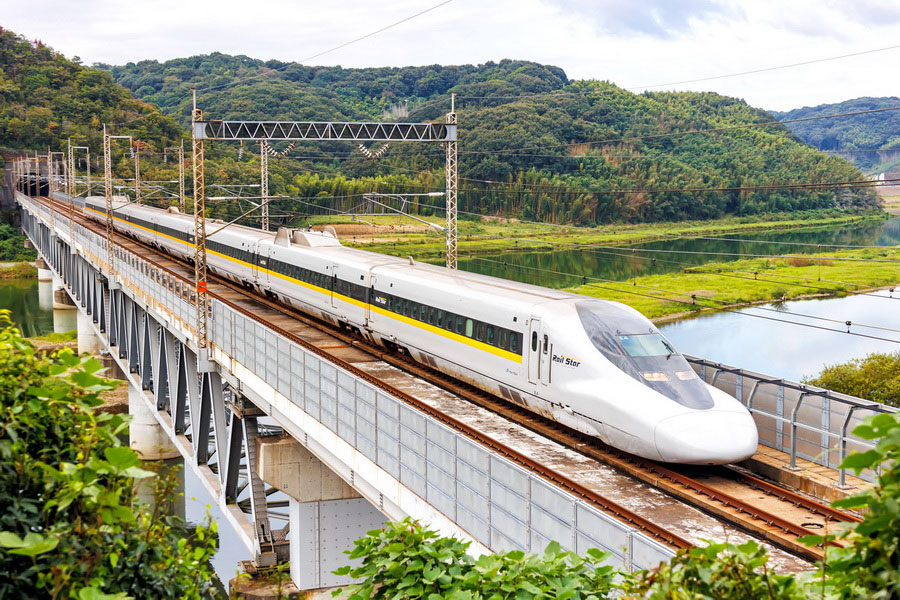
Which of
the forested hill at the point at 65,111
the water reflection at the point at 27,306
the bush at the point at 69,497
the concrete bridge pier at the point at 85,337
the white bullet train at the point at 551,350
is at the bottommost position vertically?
the water reflection at the point at 27,306

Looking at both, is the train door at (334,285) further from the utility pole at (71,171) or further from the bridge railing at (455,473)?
the utility pole at (71,171)

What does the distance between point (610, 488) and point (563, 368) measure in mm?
3181

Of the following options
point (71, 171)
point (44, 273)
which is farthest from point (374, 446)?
point (44, 273)

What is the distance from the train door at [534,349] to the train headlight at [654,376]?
2694 millimetres

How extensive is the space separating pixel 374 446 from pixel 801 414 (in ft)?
26.9

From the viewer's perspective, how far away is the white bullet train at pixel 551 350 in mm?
16031

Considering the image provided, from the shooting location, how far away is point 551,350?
1867cm

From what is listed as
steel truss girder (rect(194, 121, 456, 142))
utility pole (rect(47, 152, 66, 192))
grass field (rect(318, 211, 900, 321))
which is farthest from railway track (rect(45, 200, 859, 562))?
utility pole (rect(47, 152, 66, 192))

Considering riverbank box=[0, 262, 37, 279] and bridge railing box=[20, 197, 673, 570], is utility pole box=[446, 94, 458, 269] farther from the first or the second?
riverbank box=[0, 262, 37, 279]

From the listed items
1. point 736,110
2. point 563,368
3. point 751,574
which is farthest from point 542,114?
point 751,574

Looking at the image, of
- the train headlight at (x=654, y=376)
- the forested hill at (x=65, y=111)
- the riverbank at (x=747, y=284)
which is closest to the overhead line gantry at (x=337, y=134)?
the train headlight at (x=654, y=376)

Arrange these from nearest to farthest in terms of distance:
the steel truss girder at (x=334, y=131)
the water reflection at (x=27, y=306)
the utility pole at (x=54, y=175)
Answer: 1. the steel truss girder at (x=334, y=131)
2. the water reflection at (x=27, y=306)
3. the utility pole at (x=54, y=175)

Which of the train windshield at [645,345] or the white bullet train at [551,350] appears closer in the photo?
the white bullet train at [551,350]

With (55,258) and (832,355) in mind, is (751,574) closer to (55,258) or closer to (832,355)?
(832,355)
